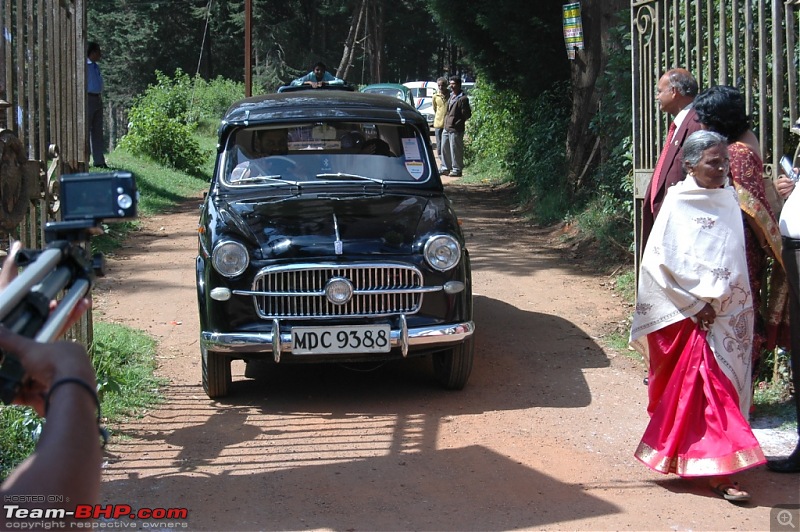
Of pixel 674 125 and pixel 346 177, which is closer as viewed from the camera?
pixel 674 125

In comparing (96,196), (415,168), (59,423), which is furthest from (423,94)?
(59,423)

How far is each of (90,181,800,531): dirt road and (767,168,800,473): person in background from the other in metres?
0.09

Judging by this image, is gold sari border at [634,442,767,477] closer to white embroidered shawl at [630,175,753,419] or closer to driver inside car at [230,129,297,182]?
white embroidered shawl at [630,175,753,419]

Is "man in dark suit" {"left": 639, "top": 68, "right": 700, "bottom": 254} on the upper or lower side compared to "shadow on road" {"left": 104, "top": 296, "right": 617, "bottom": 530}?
upper

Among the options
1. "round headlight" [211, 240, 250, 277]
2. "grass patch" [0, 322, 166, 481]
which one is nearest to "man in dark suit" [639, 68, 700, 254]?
"round headlight" [211, 240, 250, 277]

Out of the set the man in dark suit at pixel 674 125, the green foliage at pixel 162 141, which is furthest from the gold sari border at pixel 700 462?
the green foliage at pixel 162 141

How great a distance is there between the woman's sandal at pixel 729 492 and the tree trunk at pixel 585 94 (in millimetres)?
8989

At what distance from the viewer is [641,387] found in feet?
22.0

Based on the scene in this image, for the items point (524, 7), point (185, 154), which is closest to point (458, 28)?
point (524, 7)

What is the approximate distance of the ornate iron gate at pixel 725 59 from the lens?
5.90 m

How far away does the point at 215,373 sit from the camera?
632 centimetres

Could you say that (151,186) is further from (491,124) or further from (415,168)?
(415,168)

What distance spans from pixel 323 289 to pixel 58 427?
4422 millimetres

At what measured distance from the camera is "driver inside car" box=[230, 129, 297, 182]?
7.04 metres
